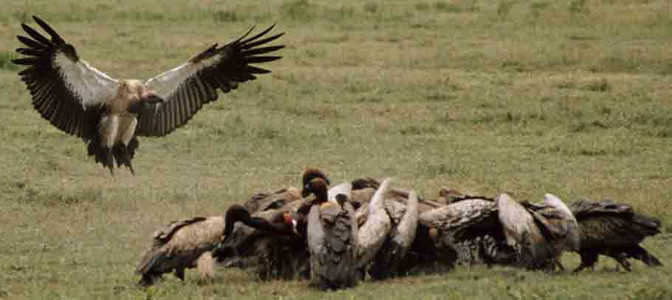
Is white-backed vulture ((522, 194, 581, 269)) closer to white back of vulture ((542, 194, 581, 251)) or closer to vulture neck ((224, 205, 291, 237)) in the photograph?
white back of vulture ((542, 194, 581, 251))

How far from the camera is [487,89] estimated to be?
13.7m

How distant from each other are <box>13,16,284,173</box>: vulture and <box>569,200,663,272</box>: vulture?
116 inches

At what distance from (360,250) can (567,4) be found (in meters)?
13.3

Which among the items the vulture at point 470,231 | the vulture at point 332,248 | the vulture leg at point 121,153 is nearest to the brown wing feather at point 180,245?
the vulture at point 332,248

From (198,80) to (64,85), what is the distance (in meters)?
0.98

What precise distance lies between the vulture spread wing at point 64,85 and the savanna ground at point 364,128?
59 cm

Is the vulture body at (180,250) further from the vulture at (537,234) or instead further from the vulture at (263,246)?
the vulture at (537,234)

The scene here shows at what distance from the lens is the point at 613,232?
6.90 m

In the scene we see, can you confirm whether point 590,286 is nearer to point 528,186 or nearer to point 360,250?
point 360,250

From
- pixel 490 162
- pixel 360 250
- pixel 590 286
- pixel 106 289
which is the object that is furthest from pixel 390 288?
pixel 490 162

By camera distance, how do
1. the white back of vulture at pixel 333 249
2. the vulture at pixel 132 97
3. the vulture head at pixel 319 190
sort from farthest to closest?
the vulture at pixel 132 97, the vulture head at pixel 319 190, the white back of vulture at pixel 333 249

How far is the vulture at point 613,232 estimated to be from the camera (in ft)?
22.6

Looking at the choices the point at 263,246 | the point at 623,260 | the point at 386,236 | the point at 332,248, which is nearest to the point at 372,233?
the point at 386,236

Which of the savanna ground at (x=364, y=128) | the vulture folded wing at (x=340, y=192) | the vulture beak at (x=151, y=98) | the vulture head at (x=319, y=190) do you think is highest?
the vulture beak at (x=151, y=98)
